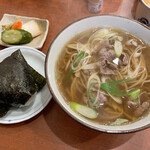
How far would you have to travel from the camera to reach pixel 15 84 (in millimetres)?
1240

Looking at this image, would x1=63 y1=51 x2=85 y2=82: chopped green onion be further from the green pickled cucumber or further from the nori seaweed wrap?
the green pickled cucumber

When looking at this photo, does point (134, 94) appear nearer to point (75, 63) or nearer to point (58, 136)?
point (75, 63)

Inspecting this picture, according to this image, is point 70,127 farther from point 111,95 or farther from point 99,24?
point 99,24

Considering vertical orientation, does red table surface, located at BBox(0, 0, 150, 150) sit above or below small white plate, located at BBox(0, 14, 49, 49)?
below

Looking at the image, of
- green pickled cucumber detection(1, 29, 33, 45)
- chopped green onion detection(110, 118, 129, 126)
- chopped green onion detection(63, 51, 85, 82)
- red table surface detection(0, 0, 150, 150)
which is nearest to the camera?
chopped green onion detection(110, 118, 129, 126)

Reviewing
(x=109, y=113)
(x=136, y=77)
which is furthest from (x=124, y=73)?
(x=109, y=113)

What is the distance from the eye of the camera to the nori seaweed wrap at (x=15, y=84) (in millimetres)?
1223

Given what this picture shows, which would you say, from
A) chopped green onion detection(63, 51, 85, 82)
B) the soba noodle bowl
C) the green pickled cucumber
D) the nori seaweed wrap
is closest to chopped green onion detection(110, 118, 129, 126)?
the soba noodle bowl

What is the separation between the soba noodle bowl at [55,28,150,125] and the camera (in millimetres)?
1192

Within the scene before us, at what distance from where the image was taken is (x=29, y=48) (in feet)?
5.29

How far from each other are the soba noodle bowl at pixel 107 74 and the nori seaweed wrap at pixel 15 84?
0.22m

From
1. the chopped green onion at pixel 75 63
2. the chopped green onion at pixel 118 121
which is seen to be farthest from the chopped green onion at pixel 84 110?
the chopped green onion at pixel 75 63

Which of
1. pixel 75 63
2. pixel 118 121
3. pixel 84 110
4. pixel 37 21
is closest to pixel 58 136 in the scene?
pixel 84 110

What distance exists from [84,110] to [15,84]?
0.52 metres
